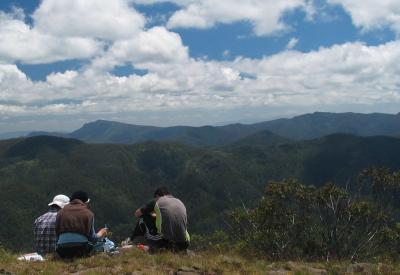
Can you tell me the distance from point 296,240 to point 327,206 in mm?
4853

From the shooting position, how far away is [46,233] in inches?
647

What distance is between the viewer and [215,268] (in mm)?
14234

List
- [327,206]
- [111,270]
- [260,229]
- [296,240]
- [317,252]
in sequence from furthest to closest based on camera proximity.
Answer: [260,229]
[296,240]
[327,206]
[317,252]
[111,270]

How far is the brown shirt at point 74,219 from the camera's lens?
1481cm

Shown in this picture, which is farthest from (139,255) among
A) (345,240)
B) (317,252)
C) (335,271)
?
(345,240)

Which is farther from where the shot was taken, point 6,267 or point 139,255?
point 139,255

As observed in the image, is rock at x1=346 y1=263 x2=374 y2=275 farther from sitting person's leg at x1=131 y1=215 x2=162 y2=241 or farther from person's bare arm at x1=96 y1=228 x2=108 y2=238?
person's bare arm at x1=96 y1=228 x2=108 y2=238

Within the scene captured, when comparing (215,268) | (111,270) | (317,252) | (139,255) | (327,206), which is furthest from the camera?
(327,206)

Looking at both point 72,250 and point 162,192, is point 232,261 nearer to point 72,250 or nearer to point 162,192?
point 162,192

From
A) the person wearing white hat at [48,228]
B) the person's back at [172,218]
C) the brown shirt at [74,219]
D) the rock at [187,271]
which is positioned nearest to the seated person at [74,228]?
the brown shirt at [74,219]

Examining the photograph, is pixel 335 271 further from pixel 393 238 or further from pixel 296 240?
pixel 393 238

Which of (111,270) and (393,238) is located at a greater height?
(111,270)

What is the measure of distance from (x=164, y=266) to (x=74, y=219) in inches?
135

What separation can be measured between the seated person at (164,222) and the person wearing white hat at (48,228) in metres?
2.92
